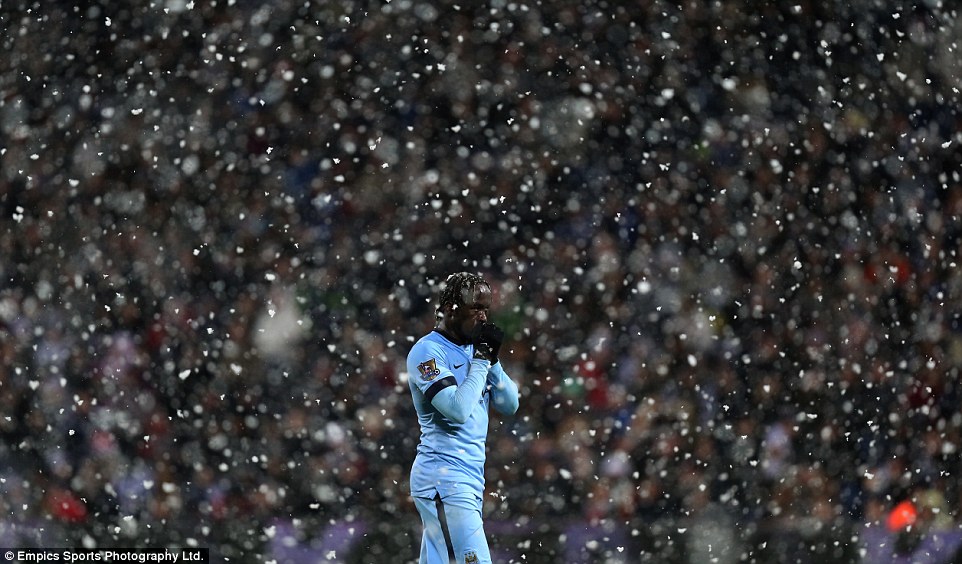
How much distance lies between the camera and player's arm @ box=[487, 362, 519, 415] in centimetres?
156

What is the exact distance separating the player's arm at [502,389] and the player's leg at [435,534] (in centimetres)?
17

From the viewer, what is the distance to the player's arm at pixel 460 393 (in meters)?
1.52

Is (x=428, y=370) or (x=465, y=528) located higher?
(x=428, y=370)

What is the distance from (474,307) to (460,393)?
122 mm

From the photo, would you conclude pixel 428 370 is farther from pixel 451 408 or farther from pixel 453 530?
pixel 453 530

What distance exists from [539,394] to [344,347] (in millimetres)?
292

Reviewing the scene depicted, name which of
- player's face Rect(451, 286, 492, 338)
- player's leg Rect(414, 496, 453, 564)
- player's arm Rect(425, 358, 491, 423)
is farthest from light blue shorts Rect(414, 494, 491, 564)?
player's face Rect(451, 286, 492, 338)

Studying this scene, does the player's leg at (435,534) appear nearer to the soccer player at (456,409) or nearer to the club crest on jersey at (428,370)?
the soccer player at (456,409)

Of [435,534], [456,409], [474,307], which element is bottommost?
[435,534]

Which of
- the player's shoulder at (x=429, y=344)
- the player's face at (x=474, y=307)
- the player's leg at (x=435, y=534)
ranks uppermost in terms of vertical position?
the player's face at (x=474, y=307)

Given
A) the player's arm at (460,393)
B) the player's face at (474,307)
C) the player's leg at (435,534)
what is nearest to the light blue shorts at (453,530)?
the player's leg at (435,534)

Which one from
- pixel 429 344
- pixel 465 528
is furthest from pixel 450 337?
pixel 465 528

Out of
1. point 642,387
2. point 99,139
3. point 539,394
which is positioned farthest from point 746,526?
point 99,139

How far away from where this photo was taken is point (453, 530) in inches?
61.6
